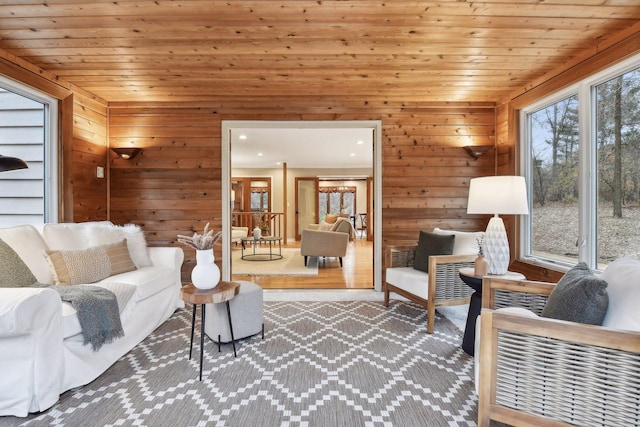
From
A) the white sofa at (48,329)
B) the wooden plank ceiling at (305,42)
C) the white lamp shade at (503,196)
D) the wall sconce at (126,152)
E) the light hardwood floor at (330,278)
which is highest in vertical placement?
the wooden plank ceiling at (305,42)

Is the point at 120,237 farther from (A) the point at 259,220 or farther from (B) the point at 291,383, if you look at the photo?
(A) the point at 259,220

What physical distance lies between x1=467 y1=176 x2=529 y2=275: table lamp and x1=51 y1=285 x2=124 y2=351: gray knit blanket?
2.67 m

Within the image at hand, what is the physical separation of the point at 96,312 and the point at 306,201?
8335 mm

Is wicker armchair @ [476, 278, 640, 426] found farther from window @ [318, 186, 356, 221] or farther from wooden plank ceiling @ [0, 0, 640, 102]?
window @ [318, 186, 356, 221]

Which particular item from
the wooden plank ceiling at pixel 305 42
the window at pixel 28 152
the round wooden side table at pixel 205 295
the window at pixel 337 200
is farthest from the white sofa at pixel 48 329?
the window at pixel 337 200

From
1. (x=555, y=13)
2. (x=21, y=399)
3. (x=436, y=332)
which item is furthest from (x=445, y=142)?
(x=21, y=399)

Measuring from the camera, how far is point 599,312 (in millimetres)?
1421

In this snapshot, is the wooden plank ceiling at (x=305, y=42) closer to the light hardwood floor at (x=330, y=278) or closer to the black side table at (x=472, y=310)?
the black side table at (x=472, y=310)

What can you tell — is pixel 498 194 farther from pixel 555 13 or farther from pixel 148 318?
pixel 148 318

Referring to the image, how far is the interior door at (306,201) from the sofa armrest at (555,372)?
8.68 m

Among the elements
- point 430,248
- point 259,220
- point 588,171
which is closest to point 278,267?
point 430,248

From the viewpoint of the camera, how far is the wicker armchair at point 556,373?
126 centimetres

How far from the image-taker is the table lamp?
253cm

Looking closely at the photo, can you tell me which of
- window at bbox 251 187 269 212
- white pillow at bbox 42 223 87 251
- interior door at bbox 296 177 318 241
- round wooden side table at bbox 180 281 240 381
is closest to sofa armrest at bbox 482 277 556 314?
round wooden side table at bbox 180 281 240 381
